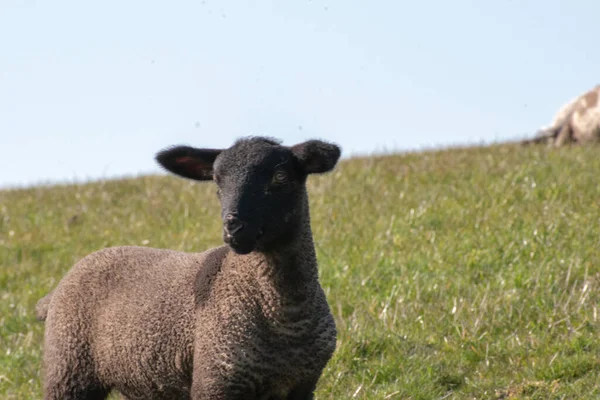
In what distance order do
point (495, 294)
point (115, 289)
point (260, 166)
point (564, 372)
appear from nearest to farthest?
point (260, 166)
point (115, 289)
point (564, 372)
point (495, 294)

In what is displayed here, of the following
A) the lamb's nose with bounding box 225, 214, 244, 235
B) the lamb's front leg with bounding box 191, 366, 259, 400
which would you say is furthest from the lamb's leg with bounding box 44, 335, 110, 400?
the lamb's nose with bounding box 225, 214, 244, 235

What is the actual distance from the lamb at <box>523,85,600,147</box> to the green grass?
11.1ft

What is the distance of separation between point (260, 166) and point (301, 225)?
20.3 inches

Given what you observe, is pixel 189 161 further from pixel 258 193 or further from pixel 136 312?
pixel 136 312

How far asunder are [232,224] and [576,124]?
17233 millimetres

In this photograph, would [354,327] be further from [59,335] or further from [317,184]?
[317,184]

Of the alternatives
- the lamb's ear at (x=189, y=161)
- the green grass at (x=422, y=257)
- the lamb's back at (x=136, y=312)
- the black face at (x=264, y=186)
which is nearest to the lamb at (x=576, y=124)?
the green grass at (x=422, y=257)

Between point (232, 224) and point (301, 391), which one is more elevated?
point (232, 224)

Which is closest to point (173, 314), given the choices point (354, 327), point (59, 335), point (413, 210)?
point (59, 335)

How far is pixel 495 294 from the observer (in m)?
10.6

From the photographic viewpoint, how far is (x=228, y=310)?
6.60 metres

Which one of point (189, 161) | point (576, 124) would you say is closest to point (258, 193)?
point (189, 161)

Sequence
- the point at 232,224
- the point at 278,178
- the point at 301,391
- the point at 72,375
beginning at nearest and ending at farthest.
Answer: the point at 232,224, the point at 278,178, the point at 301,391, the point at 72,375

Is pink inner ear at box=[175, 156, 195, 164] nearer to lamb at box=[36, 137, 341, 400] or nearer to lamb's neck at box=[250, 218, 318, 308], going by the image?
lamb at box=[36, 137, 341, 400]
